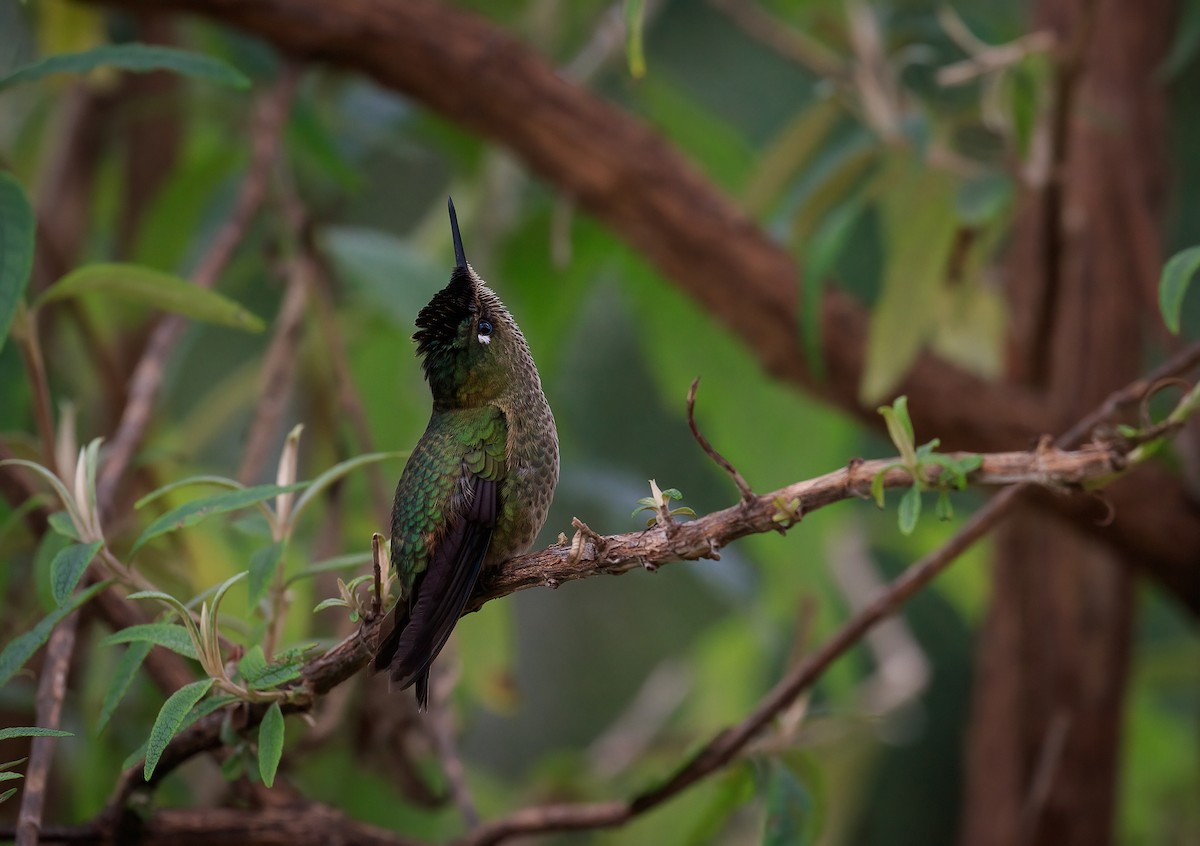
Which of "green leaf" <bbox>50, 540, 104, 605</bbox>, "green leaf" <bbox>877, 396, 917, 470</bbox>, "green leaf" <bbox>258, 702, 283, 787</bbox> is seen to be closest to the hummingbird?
"green leaf" <bbox>258, 702, 283, 787</bbox>

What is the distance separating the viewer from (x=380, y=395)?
2.07 metres

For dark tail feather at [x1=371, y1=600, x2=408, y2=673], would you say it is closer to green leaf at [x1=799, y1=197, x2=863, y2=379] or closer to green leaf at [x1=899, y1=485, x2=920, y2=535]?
green leaf at [x1=899, y1=485, x2=920, y2=535]

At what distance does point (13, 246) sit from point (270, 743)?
0.44 metres

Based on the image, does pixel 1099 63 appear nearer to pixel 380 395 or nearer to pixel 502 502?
pixel 380 395

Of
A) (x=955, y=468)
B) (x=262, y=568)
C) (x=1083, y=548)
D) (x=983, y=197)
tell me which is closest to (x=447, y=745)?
(x=262, y=568)

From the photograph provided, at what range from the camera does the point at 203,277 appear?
1.50 metres

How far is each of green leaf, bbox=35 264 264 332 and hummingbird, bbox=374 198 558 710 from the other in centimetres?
20

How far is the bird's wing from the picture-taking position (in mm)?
784

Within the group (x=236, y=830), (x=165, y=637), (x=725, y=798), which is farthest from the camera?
(x=725, y=798)

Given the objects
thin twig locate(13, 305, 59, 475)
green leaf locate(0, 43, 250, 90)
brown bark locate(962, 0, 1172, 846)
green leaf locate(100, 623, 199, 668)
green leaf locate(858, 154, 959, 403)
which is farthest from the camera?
brown bark locate(962, 0, 1172, 846)

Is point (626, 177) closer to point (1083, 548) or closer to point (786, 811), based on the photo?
point (1083, 548)

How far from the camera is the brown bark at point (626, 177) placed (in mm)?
1854

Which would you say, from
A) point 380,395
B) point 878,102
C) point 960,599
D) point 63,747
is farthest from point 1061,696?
point 63,747

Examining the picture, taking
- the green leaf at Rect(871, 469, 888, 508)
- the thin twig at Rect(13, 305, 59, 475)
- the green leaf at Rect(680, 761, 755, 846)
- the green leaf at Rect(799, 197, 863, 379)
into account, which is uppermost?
the green leaf at Rect(799, 197, 863, 379)
